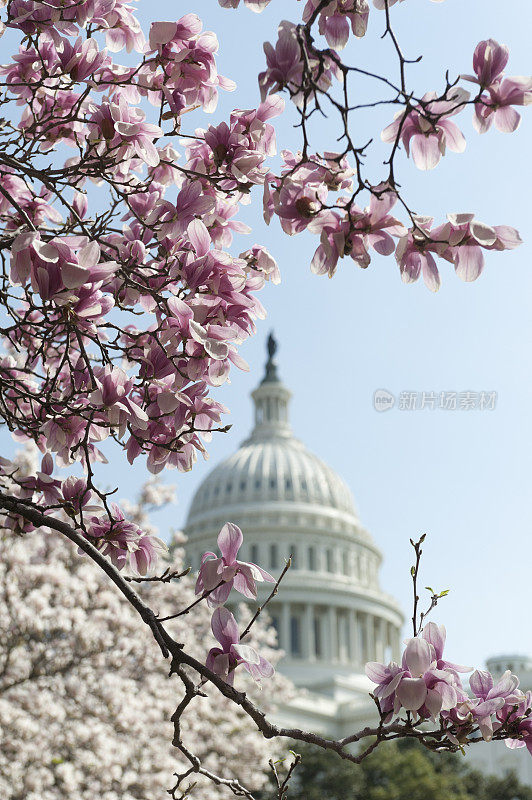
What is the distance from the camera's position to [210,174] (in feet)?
13.5

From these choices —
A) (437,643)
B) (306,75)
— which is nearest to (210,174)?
(306,75)

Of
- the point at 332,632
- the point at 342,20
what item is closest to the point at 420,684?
the point at 342,20

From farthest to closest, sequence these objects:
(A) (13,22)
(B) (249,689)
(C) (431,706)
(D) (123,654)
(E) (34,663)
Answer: (B) (249,689), (D) (123,654), (E) (34,663), (A) (13,22), (C) (431,706)

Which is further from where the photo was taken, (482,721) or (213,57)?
(213,57)

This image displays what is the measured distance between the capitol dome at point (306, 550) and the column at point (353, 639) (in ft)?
0.27

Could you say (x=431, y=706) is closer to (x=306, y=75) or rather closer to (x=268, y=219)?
(x=268, y=219)

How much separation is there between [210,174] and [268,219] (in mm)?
960

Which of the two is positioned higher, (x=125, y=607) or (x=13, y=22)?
(x=125, y=607)

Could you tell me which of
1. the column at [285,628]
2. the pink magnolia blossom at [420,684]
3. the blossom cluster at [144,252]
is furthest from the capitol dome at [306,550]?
the pink magnolia blossom at [420,684]

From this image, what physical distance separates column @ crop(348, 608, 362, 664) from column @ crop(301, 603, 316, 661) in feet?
10.8

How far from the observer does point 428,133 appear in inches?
125

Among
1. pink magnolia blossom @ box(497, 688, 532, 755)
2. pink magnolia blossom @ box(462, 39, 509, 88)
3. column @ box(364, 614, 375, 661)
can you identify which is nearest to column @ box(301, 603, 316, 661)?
column @ box(364, 614, 375, 661)

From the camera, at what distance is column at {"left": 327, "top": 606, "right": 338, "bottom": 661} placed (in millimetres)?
78125

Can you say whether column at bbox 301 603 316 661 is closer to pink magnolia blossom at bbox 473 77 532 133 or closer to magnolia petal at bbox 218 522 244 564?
magnolia petal at bbox 218 522 244 564
